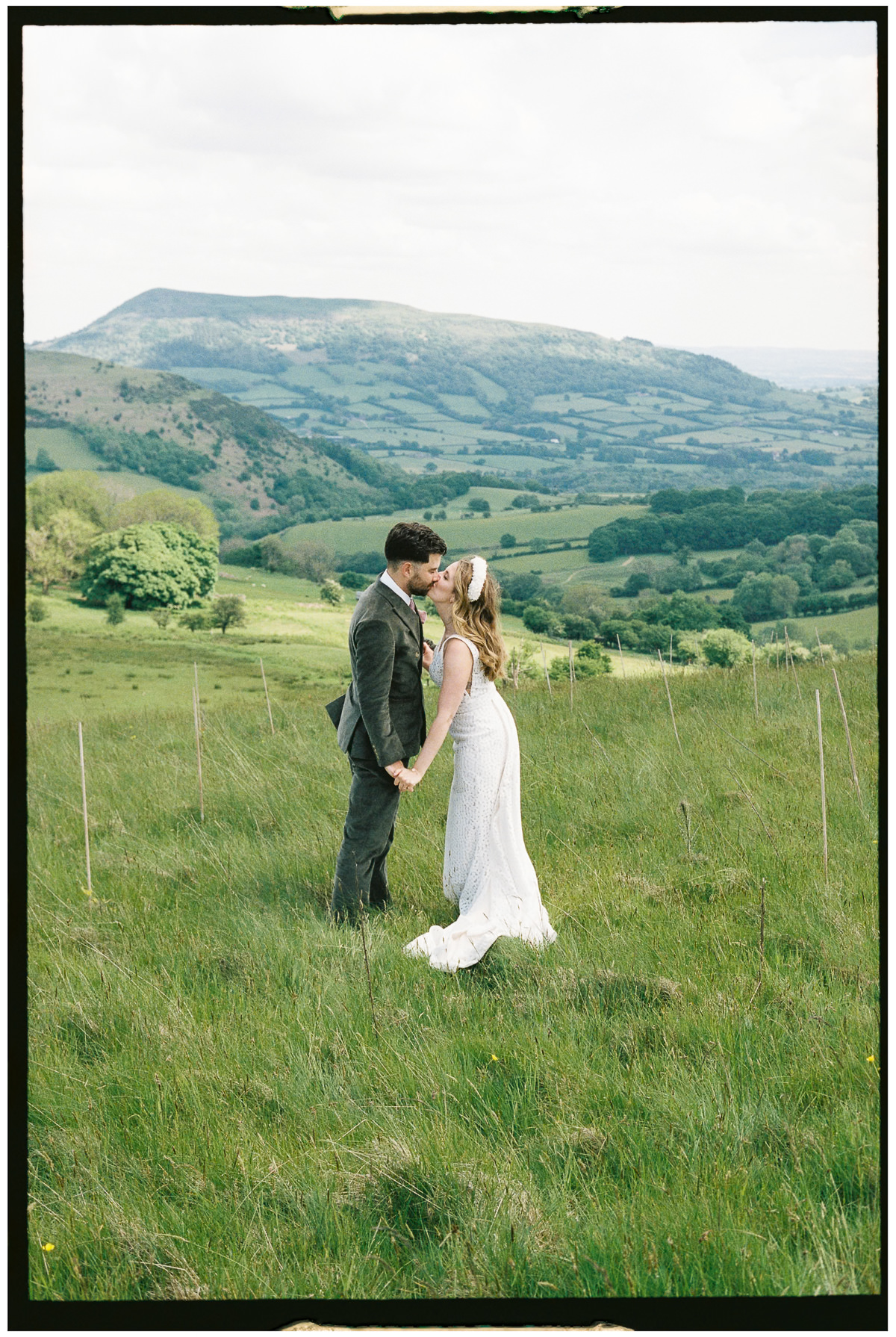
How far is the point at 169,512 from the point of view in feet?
165

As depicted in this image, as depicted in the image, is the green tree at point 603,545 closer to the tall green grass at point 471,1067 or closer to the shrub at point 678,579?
the shrub at point 678,579

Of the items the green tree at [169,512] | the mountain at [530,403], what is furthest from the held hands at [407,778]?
the green tree at [169,512]

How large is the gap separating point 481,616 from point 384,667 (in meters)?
0.63

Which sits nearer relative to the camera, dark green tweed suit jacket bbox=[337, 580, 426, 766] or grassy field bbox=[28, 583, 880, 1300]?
grassy field bbox=[28, 583, 880, 1300]

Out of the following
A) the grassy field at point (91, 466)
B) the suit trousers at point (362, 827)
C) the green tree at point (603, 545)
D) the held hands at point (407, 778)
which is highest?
the grassy field at point (91, 466)

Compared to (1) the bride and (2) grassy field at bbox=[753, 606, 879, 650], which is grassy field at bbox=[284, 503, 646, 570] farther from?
(1) the bride

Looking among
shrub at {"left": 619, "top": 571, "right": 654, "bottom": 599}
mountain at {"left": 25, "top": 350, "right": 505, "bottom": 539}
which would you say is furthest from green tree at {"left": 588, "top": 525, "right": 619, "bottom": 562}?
mountain at {"left": 25, "top": 350, "right": 505, "bottom": 539}

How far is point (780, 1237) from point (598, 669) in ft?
50.0

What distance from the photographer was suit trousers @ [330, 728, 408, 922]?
5.52 metres

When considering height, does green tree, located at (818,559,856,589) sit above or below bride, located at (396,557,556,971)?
above

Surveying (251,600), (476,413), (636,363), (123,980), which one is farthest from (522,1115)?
(636,363)

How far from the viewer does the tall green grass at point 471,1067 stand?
297 cm

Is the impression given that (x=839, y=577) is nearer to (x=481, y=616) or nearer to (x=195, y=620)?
(x=481, y=616)

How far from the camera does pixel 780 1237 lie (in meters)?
2.96
